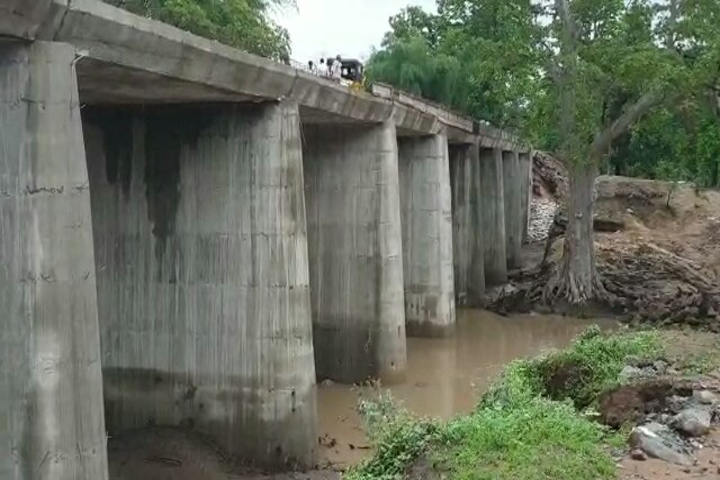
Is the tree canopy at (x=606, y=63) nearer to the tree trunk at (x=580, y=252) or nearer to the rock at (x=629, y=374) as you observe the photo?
the tree trunk at (x=580, y=252)

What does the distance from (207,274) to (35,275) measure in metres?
4.30

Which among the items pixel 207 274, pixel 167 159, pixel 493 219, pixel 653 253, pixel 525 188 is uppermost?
pixel 525 188

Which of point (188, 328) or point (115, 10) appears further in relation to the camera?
point (188, 328)

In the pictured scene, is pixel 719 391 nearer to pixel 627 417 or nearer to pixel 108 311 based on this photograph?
pixel 627 417

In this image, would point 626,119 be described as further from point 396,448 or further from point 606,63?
point 396,448

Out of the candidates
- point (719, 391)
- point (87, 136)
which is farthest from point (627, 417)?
point (87, 136)

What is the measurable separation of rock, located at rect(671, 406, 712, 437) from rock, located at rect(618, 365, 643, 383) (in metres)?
1.35

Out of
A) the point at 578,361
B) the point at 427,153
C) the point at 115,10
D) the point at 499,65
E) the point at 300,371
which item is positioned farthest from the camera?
the point at 499,65

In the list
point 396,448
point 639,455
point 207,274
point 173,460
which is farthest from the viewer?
point 207,274

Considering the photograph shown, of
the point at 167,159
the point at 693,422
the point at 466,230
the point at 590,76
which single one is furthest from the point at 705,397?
the point at 466,230

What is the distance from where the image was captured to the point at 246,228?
11766 millimetres

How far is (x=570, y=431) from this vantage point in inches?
306

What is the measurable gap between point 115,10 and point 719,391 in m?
6.89

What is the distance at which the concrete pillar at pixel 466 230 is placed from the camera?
27281 millimetres
